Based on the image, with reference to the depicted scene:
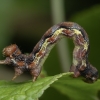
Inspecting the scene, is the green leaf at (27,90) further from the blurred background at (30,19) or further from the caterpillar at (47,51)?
the blurred background at (30,19)

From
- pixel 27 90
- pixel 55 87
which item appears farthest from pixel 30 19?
pixel 27 90

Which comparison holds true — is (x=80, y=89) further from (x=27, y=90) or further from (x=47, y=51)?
(x=27, y=90)

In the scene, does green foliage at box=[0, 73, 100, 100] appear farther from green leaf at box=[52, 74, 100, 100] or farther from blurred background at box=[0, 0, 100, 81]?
blurred background at box=[0, 0, 100, 81]

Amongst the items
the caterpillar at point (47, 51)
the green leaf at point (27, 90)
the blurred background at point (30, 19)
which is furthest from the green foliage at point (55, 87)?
the blurred background at point (30, 19)

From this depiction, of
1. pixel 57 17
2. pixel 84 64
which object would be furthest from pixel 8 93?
pixel 57 17

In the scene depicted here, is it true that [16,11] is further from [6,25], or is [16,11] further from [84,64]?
[84,64]
